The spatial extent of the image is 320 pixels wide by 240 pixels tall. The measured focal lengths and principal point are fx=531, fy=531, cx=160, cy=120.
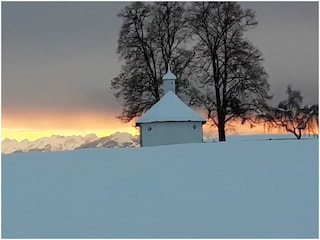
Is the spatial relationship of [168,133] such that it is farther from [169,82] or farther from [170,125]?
[169,82]

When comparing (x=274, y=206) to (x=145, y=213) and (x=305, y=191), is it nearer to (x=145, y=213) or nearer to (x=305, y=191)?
(x=305, y=191)

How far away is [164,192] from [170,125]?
11772 millimetres

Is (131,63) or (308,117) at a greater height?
(131,63)

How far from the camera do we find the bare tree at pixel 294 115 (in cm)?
2581

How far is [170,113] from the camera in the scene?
67.7 feet

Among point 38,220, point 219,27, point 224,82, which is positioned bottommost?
point 38,220

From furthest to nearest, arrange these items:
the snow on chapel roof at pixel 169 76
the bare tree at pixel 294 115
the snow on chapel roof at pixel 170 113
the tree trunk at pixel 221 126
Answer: the bare tree at pixel 294 115, the tree trunk at pixel 221 126, the snow on chapel roof at pixel 169 76, the snow on chapel roof at pixel 170 113

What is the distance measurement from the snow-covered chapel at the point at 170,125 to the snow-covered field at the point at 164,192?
937 centimetres

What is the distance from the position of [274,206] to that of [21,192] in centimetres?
410

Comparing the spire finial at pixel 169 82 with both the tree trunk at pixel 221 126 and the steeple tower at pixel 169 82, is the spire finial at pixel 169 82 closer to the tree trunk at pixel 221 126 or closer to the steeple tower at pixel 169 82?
the steeple tower at pixel 169 82

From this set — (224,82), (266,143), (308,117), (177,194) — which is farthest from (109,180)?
(308,117)

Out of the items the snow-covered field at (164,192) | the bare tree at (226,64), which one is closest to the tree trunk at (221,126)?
the bare tree at (226,64)

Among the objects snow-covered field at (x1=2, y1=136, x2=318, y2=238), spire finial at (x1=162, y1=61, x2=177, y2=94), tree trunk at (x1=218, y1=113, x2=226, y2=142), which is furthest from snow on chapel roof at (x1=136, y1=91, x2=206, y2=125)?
snow-covered field at (x1=2, y1=136, x2=318, y2=238)

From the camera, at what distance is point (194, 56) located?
981 inches
